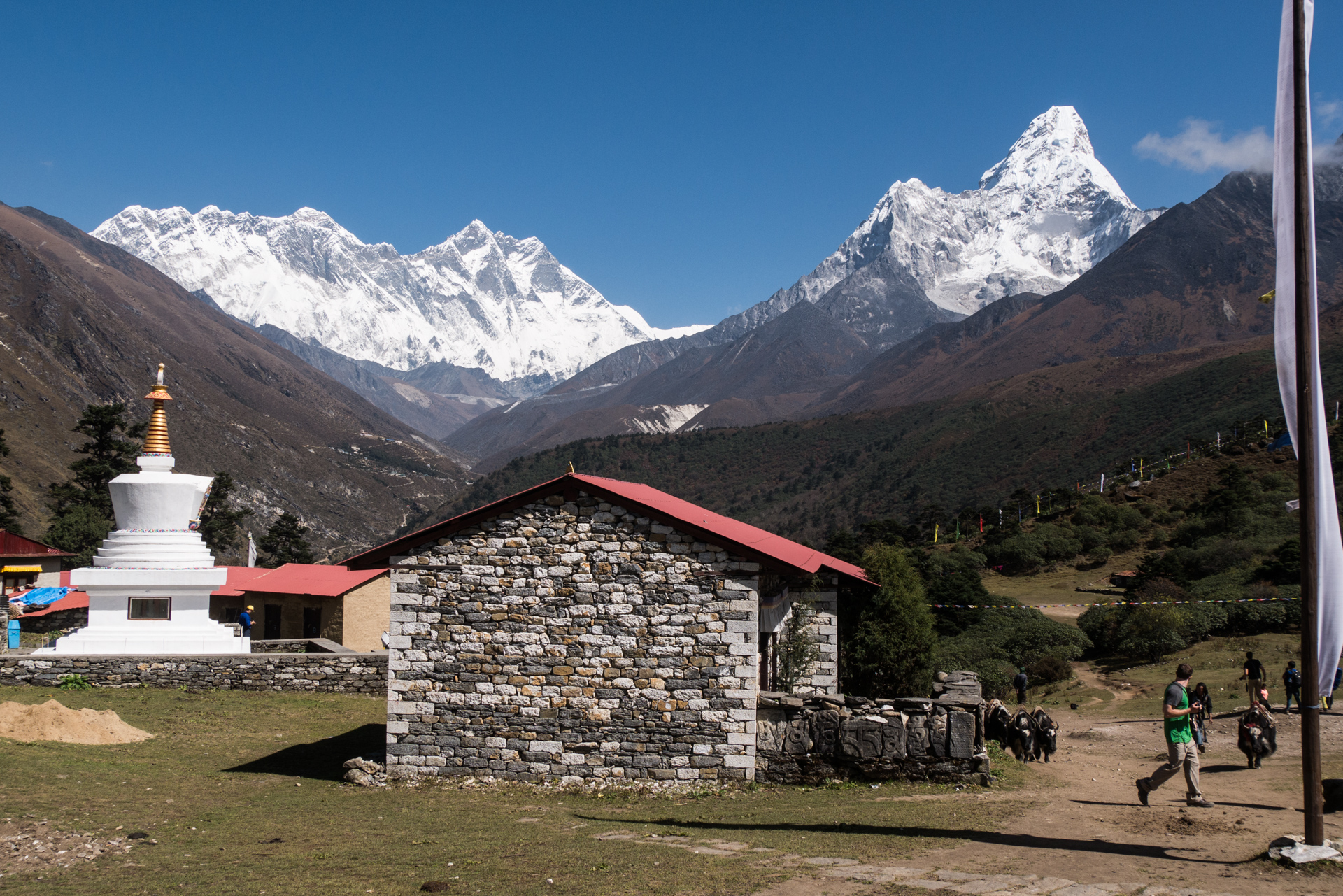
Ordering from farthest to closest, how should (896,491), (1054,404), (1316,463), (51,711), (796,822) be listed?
(1054,404)
(896,491)
(51,711)
(796,822)
(1316,463)

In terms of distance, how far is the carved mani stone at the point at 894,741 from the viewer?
13.2 meters

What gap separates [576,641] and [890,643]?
7.47 metres

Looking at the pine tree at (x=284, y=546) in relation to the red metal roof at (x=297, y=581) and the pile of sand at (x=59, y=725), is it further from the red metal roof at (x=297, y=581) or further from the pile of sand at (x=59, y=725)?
the pile of sand at (x=59, y=725)

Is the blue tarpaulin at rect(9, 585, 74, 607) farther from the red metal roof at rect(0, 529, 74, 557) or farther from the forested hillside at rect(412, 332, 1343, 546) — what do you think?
the forested hillside at rect(412, 332, 1343, 546)

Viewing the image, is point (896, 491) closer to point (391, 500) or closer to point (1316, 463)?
point (1316, 463)

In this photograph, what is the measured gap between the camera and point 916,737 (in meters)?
13.2

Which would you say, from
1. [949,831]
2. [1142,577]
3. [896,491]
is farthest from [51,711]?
[896,491]

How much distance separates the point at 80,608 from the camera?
3769 cm

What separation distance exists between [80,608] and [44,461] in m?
71.5

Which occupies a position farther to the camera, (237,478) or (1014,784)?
(237,478)

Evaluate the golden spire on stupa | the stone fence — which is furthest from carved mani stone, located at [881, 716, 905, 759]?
the golden spire on stupa

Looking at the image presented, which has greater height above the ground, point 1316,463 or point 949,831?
point 1316,463

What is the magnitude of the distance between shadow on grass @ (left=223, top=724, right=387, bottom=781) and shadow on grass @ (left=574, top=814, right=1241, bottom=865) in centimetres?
538

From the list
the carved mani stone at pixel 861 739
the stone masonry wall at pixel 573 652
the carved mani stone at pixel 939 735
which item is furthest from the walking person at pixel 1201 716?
the stone masonry wall at pixel 573 652
